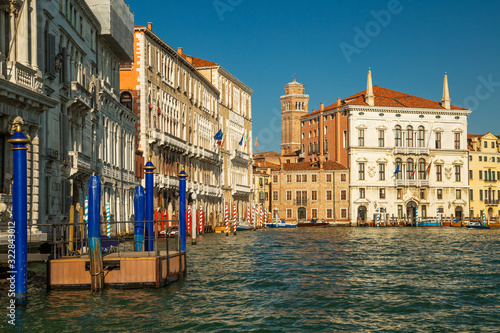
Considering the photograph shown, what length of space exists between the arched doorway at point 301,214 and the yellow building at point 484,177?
19.2 m

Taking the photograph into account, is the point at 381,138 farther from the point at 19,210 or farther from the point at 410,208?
the point at 19,210

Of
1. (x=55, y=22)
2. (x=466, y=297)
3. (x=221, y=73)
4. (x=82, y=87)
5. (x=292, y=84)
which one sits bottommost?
(x=466, y=297)

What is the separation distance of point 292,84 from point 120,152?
4021 inches

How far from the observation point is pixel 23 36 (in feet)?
63.8

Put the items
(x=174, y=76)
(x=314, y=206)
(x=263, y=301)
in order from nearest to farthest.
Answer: (x=263, y=301) < (x=174, y=76) < (x=314, y=206)

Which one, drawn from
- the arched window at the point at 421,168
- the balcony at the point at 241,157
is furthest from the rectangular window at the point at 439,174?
the balcony at the point at 241,157

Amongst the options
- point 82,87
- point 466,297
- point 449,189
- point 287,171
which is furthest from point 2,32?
point 449,189

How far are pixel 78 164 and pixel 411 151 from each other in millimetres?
58425

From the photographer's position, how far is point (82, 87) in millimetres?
26156

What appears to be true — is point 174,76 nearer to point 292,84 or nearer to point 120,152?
point 120,152

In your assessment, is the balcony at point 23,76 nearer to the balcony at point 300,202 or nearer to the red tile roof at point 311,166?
the red tile roof at point 311,166

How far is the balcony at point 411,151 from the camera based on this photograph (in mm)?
77938

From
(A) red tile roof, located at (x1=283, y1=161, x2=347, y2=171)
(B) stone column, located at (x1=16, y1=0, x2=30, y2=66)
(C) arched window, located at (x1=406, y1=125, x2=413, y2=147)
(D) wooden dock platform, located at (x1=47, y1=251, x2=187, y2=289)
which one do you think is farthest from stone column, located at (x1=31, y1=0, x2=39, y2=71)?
(C) arched window, located at (x1=406, y1=125, x2=413, y2=147)

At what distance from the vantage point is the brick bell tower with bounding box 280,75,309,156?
132 meters
